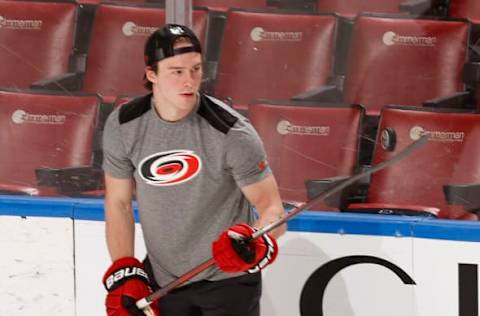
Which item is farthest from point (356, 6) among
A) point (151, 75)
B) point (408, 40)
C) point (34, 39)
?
point (151, 75)

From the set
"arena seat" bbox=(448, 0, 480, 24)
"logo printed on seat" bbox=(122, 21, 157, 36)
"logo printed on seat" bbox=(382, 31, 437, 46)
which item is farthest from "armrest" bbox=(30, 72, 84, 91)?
"arena seat" bbox=(448, 0, 480, 24)

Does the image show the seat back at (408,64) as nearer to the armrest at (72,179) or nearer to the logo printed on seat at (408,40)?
the logo printed on seat at (408,40)

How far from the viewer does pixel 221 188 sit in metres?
2.96

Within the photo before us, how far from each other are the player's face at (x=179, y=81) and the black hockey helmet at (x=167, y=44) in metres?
0.01

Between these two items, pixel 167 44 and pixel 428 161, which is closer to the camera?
pixel 167 44

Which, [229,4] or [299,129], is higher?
[229,4]

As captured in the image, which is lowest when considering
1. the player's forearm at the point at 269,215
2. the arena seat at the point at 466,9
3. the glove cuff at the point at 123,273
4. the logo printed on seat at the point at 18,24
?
the glove cuff at the point at 123,273

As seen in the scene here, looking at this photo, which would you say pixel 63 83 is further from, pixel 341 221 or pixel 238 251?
pixel 238 251

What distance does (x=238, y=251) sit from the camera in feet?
9.08

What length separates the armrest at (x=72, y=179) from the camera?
3.76 meters

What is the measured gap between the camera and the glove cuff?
2969mm

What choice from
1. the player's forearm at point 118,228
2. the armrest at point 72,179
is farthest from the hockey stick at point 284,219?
the armrest at point 72,179

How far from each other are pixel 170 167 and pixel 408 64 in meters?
1.39

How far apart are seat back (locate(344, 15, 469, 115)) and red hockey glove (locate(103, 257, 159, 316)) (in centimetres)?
130
